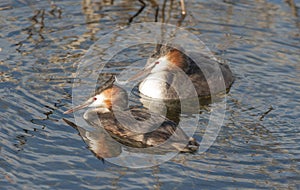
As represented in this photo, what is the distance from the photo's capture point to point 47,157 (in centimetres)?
802

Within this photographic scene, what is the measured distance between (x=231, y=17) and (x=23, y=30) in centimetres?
410

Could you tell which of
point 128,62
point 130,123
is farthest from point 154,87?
point 130,123

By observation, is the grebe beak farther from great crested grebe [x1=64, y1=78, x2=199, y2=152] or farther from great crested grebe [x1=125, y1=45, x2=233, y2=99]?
great crested grebe [x1=125, y1=45, x2=233, y2=99]

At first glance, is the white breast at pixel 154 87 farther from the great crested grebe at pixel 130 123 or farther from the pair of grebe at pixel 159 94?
the great crested grebe at pixel 130 123

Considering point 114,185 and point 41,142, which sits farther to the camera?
point 41,142

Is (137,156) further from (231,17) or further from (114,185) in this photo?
(231,17)

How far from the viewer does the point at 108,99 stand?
9.51m

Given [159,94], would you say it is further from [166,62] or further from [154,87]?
[166,62]

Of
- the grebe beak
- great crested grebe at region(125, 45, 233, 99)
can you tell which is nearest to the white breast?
great crested grebe at region(125, 45, 233, 99)

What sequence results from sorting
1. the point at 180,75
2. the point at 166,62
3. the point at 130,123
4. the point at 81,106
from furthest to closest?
the point at 166,62 → the point at 180,75 → the point at 81,106 → the point at 130,123

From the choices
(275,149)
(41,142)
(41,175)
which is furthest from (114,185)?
(275,149)

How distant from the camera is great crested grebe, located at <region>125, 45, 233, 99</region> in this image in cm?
1048

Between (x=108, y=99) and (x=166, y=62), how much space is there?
187 centimetres

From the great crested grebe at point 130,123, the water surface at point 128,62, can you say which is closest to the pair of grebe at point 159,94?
the great crested grebe at point 130,123
